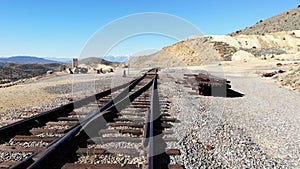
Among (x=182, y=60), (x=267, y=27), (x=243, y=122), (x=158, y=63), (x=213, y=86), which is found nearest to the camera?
(x=243, y=122)

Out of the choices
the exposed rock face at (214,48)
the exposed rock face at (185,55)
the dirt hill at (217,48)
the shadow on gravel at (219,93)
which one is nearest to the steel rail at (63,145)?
the shadow on gravel at (219,93)

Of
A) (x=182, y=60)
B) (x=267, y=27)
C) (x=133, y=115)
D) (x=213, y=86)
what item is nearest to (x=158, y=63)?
(x=182, y=60)

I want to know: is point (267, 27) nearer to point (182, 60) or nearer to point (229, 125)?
point (182, 60)

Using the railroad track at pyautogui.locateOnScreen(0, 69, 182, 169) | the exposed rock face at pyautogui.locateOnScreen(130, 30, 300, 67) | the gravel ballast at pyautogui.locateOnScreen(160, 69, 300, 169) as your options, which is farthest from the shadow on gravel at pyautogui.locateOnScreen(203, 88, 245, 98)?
the exposed rock face at pyautogui.locateOnScreen(130, 30, 300, 67)

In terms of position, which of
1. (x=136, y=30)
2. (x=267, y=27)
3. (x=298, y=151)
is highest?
(x=267, y=27)

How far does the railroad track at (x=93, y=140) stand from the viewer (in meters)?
4.12

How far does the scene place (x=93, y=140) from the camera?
520cm

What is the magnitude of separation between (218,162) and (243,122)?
10.9 ft

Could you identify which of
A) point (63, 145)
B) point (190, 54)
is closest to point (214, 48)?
point (190, 54)

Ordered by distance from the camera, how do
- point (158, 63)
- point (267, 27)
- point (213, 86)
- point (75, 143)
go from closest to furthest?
point (75, 143) < point (213, 86) < point (158, 63) < point (267, 27)

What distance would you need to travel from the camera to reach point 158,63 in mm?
67688

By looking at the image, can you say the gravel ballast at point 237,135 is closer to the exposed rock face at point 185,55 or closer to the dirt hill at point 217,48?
the dirt hill at point 217,48

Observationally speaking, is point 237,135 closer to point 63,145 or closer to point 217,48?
point 63,145

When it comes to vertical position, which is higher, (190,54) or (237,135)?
(190,54)
